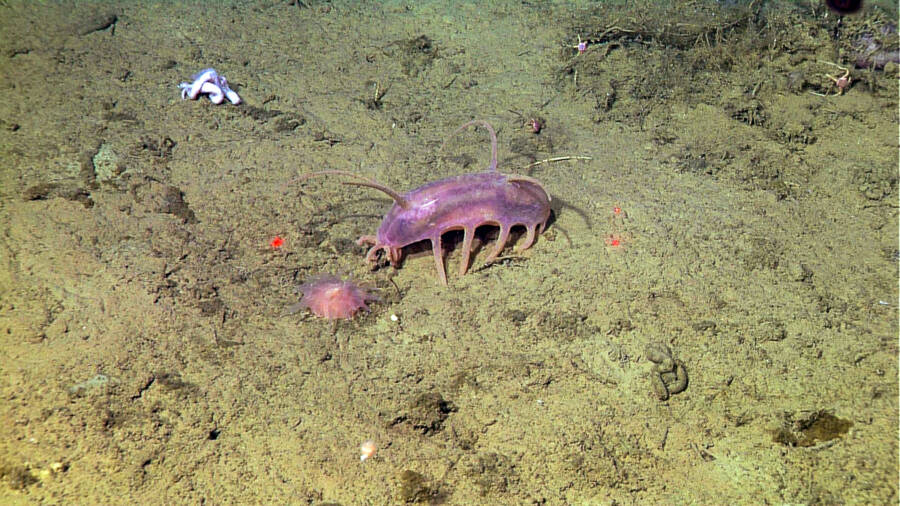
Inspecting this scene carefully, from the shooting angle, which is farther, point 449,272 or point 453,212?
point 449,272

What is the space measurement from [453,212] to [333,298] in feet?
2.79

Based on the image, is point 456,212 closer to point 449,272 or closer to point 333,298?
point 449,272

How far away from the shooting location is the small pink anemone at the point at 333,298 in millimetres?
3238

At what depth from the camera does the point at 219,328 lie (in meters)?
3.13

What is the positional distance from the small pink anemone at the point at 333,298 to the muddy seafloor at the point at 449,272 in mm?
102

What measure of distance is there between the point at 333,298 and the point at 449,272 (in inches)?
28.5

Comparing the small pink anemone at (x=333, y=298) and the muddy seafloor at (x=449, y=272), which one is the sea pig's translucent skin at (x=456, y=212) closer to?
the muddy seafloor at (x=449, y=272)

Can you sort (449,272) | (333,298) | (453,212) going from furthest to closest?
(449,272), (453,212), (333,298)

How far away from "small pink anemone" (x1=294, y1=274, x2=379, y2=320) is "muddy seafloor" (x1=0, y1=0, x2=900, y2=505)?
0.33 ft

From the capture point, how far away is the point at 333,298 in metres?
3.26

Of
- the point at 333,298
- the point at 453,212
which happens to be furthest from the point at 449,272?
the point at 333,298

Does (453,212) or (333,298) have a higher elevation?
(453,212)

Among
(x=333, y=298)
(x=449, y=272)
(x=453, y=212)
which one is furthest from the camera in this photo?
(x=449, y=272)

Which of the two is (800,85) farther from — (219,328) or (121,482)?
(121,482)
